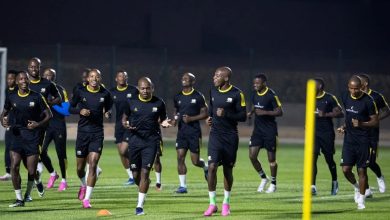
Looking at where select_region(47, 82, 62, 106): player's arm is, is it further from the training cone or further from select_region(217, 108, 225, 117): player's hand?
select_region(217, 108, 225, 117): player's hand

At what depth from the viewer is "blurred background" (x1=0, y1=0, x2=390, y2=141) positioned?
53397 mm

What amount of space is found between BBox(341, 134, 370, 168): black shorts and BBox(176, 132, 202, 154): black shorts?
11.5 ft

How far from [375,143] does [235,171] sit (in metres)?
7.48

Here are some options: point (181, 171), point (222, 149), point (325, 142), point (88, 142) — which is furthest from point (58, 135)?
point (325, 142)

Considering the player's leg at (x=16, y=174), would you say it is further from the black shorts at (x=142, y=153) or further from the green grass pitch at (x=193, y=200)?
the black shorts at (x=142, y=153)

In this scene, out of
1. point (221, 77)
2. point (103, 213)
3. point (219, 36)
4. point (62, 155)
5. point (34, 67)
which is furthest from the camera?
point (219, 36)

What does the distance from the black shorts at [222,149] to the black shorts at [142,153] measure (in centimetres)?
87

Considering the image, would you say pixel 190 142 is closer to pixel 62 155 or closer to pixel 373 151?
pixel 62 155

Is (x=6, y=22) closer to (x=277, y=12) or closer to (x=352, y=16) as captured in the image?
(x=277, y=12)

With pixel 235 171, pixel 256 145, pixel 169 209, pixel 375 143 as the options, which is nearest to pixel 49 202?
pixel 169 209

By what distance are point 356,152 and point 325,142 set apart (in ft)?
8.84

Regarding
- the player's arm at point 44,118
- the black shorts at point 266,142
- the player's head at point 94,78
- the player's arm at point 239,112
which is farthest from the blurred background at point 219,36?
the player's arm at point 239,112

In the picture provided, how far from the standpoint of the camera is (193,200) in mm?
18453

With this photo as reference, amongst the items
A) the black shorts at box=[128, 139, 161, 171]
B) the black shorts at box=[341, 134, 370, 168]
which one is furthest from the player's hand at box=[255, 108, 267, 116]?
the black shorts at box=[128, 139, 161, 171]
